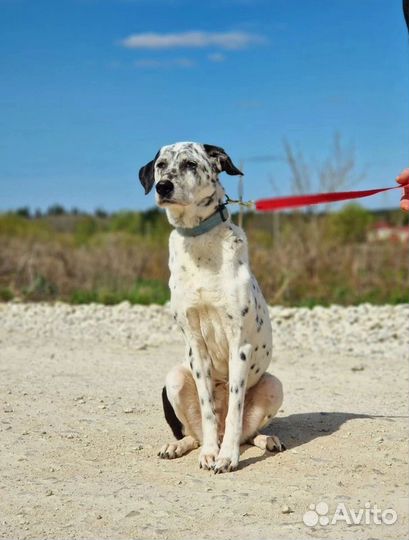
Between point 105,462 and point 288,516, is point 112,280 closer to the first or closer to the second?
point 105,462

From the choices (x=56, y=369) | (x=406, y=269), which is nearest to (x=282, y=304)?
(x=406, y=269)

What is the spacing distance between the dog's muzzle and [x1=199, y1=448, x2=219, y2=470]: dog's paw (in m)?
1.59

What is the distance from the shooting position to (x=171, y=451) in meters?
5.62

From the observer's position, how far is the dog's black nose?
5.02 metres

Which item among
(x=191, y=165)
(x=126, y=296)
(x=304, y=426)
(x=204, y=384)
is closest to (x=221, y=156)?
(x=191, y=165)

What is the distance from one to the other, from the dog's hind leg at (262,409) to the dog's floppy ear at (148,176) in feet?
4.79

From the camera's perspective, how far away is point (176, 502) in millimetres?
4777

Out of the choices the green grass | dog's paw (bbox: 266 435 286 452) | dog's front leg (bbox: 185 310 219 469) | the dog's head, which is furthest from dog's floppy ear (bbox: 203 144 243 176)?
the green grass

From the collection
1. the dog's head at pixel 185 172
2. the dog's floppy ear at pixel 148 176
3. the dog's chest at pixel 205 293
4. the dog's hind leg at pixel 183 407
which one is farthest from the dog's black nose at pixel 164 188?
the dog's hind leg at pixel 183 407

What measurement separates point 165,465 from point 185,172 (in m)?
1.82

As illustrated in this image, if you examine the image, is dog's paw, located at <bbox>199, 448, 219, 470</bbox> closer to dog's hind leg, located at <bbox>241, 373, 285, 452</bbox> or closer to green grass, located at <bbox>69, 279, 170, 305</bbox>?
dog's hind leg, located at <bbox>241, 373, 285, 452</bbox>

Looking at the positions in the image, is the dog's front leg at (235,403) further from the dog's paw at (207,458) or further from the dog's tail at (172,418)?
the dog's tail at (172,418)

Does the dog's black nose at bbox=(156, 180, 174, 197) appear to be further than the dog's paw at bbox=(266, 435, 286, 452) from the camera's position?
No

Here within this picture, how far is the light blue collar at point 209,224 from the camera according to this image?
210 inches
